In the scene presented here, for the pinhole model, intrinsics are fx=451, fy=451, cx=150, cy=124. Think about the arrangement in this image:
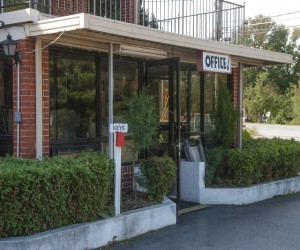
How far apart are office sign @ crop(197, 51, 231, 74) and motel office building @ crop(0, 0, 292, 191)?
0.7 inches

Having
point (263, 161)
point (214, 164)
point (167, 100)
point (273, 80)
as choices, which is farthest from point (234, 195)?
point (273, 80)

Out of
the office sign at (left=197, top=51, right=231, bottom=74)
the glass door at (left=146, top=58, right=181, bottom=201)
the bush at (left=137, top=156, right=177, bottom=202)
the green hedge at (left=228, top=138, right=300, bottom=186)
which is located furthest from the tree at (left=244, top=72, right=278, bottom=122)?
the bush at (left=137, top=156, right=177, bottom=202)

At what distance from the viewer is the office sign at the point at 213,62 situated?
8102 millimetres

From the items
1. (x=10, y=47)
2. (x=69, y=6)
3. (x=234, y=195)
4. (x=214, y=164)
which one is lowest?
(x=234, y=195)

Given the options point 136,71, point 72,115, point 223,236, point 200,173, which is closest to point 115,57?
point 136,71

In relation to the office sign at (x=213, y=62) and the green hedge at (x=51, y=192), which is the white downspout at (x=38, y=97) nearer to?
the green hedge at (x=51, y=192)

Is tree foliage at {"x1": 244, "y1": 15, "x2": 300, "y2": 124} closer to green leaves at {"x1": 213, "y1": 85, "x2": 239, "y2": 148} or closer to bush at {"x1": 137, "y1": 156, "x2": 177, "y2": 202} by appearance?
green leaves at {"x1": 213, "y1": 85, "x2": 239, "y2": 148}

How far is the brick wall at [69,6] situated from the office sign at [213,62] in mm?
2487

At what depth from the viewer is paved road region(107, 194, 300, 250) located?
19.7 ft

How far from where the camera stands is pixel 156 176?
273 inches

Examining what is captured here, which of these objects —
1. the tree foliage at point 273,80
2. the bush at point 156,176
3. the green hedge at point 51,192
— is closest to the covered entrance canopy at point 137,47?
the bush at point 156,176

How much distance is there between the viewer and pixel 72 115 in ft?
24.1

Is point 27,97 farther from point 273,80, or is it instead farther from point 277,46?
point 277,46

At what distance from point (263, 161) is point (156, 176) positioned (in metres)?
3.20
